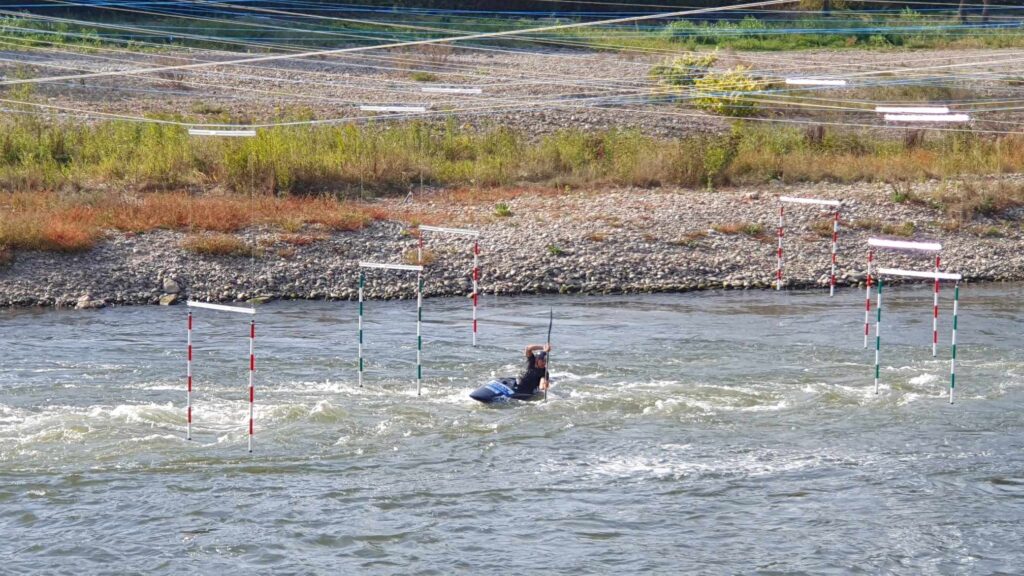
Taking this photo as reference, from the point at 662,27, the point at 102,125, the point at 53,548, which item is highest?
the point at 662,27

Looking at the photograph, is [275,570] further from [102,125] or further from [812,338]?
[102,125]

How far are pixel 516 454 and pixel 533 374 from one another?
8.18 feet

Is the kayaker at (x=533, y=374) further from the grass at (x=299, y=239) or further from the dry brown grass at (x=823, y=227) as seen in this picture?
the dry brown grass at (x=823, y=227)

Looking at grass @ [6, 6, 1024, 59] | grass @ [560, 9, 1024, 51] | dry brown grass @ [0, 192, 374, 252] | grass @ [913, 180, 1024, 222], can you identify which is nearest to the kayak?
dry brown grass @ [0, 192, 374, 252]

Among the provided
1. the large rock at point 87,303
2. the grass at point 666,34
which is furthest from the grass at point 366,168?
the grass at point 666,34

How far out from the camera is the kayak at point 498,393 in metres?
20.8

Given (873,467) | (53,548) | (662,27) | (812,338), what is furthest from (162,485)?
(662,27)

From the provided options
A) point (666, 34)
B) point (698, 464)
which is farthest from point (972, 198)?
point (666, 34)

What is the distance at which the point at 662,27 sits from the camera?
2596 inches

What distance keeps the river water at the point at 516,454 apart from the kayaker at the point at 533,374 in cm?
33

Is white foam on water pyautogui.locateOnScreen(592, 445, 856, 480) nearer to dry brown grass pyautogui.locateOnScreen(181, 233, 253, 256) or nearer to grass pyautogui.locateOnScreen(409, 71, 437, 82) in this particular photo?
dry brown grass pyautogui.locateOnScreen(181, 233, 253, 256)

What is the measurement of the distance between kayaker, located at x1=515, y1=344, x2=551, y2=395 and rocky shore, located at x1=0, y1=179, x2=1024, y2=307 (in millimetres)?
9029

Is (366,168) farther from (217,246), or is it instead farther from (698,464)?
(698,464)

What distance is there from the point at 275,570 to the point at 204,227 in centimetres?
1852
